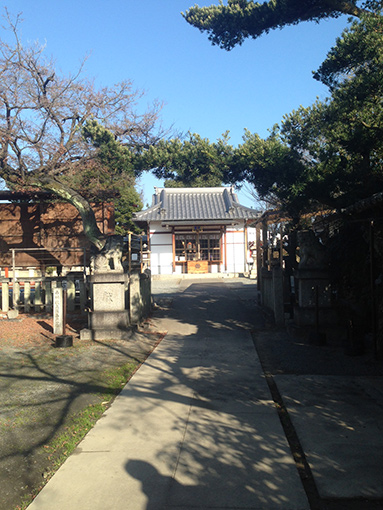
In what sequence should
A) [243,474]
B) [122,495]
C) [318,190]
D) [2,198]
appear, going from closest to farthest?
[122,495]
[243,474]
[318,190]
[2,198]

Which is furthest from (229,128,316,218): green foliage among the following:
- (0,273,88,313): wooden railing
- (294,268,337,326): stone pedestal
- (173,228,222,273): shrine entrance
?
(173,228,222,273): shrine entrance

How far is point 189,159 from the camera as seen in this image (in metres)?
11.0

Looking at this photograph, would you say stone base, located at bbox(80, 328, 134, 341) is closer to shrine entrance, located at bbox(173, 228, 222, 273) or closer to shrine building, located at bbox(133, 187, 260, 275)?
shrine building, located at bbox(133, 187, 260, 275)

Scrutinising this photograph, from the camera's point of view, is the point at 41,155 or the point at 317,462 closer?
the point at 317,462

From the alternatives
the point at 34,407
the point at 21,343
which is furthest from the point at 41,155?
the point at 34,407

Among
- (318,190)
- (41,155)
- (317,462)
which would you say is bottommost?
(317,462)

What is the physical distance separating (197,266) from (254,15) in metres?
20.2

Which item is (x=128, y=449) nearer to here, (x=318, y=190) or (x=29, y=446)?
(x=29, y=446)

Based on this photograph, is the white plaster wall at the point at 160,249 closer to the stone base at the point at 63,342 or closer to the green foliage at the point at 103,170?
the green foliage at the point at 103,170

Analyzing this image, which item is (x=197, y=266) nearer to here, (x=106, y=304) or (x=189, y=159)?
(x=189, y=159)

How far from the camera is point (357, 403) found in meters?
5.00

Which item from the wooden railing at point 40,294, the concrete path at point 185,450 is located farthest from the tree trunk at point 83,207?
the concrete path at point 185,450

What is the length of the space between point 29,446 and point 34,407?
1045 millimetres

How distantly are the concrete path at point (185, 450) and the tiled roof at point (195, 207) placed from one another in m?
22.1
